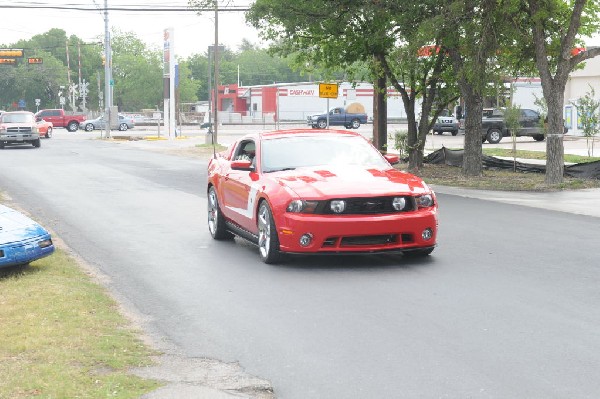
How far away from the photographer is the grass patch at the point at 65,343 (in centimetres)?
590

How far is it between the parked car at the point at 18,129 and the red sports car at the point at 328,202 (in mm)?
37620

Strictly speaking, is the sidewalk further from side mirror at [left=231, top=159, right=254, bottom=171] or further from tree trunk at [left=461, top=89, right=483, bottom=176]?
side mirror at [left=231, top=159, right=254, bottom=171]

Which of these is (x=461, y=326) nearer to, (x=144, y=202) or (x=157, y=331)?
(x=157, y=331)

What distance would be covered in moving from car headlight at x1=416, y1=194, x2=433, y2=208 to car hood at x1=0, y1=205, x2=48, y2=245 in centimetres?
426

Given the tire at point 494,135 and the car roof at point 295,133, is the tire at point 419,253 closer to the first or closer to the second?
the car roof at point 295,133

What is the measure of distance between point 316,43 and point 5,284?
19574 millimetres

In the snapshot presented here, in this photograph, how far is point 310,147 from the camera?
1191 centimetres

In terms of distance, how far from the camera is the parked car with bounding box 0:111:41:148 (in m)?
47.1

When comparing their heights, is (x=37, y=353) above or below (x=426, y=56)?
below

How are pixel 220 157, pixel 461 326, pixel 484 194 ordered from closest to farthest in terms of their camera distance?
1. pixel 461 326
2. pixel 220 157
3. pixel 484 194

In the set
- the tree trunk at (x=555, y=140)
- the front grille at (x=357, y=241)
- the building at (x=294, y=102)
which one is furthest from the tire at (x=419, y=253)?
the building at (x=294, y=102)

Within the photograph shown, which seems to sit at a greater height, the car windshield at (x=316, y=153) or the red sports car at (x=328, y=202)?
the car windshield at (x=316, y=153)

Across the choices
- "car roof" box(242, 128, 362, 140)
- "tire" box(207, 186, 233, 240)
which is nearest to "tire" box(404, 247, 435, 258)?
"car roof" box(242, 128, 362, 140)

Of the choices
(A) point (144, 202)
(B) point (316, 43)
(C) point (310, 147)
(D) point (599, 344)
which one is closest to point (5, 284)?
(C) point (310, 147)
